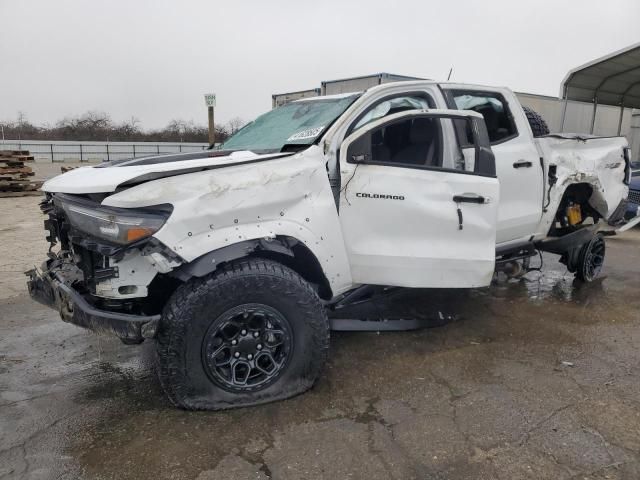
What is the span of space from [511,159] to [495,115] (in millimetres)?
466

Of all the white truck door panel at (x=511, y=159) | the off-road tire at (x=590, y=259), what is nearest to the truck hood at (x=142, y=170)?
the white truck door panel at (x=511, y=159)

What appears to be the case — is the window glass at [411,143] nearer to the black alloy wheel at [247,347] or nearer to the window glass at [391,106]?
the window glass at [391,106]

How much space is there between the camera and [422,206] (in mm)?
3553

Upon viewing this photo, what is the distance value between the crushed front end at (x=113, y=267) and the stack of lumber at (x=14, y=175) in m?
12.2

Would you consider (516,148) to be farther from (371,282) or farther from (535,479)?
(535,479)

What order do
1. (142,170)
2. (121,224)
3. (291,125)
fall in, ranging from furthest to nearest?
(291,125), (142,170), (121,224)


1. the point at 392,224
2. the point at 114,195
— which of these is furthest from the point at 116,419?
the point at 392,224

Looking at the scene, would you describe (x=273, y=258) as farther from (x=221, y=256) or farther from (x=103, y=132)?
(x=103, y=132)

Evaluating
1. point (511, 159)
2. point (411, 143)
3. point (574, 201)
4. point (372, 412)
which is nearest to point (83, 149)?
point (574, 201)

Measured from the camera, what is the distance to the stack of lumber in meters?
13.4

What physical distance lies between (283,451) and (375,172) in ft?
5.92

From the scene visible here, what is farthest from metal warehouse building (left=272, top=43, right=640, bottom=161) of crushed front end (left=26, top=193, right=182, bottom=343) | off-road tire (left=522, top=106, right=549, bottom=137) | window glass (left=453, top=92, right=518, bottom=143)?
crushed front end (left=26, top=193, right=182, bottom=343)

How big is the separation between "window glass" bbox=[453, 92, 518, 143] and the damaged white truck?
16cm

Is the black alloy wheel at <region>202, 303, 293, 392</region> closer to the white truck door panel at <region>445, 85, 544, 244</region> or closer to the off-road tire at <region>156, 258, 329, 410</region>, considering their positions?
the off-road tire at <region>156, 258, 329, 410</region>
